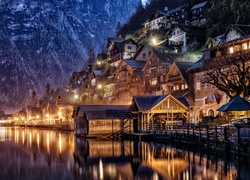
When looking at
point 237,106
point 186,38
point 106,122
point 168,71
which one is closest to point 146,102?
point 106,122

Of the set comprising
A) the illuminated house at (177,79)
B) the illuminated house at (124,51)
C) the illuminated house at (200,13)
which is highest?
the illuminated house at (200,13)

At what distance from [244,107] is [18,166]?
22.0 metres

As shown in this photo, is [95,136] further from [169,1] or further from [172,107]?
[169,1]

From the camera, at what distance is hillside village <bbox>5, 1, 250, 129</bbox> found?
56.5m

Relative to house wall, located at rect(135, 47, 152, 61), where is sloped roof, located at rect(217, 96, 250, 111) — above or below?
below

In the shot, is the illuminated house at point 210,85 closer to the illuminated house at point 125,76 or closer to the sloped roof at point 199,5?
the illuminated house at point 125,76

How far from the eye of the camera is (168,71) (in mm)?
76062

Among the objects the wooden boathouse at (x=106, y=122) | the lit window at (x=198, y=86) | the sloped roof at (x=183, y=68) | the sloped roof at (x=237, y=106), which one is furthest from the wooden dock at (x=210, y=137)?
the sloped roof at (x=183, y=68)

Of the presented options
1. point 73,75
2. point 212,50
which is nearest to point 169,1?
point 73,75

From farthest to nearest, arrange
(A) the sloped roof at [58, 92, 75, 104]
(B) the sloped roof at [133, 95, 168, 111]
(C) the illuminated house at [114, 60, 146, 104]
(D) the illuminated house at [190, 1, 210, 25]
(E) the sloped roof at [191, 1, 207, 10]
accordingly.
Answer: (A) the sloped roof at [58, 92, 75, 104]
(E) the sloped roof at [191, 1, 207, 10]
(D) the illuminated house at [190, 1, 210, 25]
(C) the illuminated house at [114, 60, 146, 104]
(B) the sloped roof at [133, 95, 168, 111]

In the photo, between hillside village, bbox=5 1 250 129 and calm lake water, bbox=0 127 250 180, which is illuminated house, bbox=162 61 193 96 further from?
calm lake water, bbox=0 127 250 180

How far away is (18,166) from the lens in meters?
31.9

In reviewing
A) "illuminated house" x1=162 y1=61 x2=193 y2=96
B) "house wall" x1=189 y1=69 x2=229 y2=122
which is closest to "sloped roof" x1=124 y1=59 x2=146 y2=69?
"illuminated house" x1=162 y1=61 x2=193 y2=96

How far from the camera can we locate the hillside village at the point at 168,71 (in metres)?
56.5
